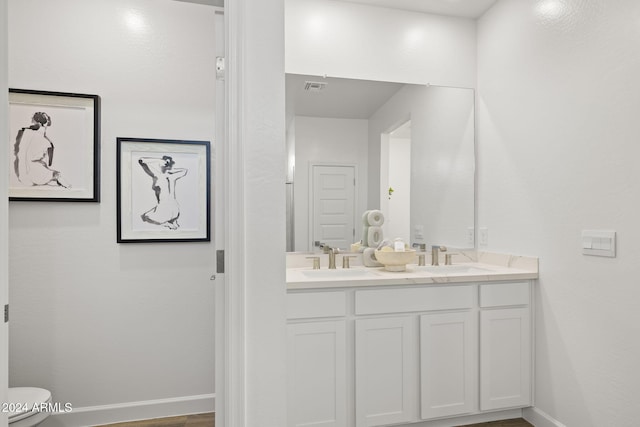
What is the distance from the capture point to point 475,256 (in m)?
2.64

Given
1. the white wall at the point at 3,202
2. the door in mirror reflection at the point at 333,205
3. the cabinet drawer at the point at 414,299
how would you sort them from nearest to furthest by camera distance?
the white wall at the point at 3,202, the cabinet drawer at the point at 414,299, the door in mirror reflection at the point at 333,205

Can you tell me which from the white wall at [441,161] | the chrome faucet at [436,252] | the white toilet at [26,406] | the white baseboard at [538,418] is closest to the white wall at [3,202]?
the white toilet at [26,406]

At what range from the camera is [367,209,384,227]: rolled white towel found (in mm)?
2438

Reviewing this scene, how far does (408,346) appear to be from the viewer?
1.98 metres

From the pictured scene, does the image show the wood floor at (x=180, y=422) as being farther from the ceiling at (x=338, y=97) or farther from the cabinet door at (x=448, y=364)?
the ceiling at (x=338, y=97)

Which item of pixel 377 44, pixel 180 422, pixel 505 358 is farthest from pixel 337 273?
pixel 377 44

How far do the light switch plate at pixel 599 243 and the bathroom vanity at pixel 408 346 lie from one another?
15.2 inches

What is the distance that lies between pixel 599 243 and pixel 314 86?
1.82 meters

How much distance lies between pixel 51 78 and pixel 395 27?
2202 millimetres

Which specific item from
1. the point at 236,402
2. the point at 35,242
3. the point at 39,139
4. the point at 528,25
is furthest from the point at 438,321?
the point at 39,139

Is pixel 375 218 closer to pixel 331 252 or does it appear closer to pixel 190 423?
pixel 331 252

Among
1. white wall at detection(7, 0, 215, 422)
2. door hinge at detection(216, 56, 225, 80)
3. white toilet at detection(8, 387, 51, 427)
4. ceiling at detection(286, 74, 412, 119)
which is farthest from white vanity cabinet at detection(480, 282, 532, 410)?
white toilet at detection(8, 387, 51, 427)

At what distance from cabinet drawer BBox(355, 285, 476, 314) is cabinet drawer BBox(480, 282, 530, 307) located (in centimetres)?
7

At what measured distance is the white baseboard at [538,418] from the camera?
2006 millimetres
